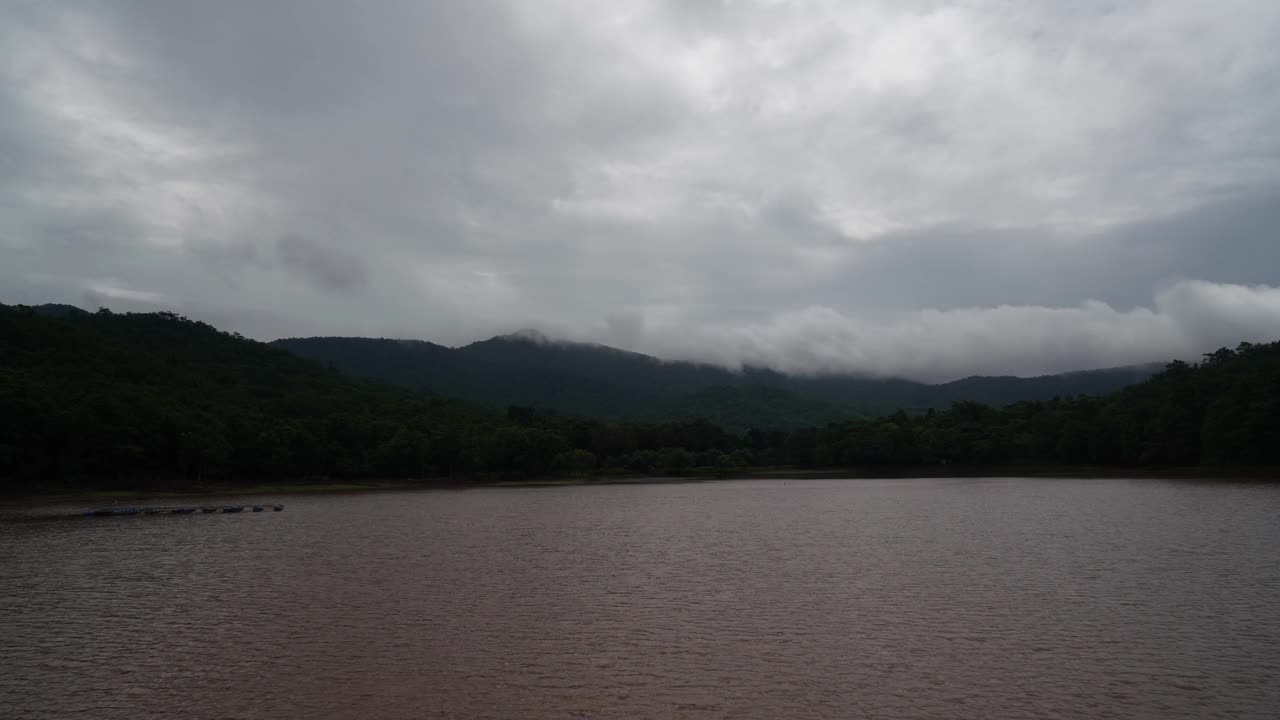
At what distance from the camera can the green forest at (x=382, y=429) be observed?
88.9 meters

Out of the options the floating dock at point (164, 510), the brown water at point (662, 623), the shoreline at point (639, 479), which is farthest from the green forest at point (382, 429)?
the brown water at point (662, 623)

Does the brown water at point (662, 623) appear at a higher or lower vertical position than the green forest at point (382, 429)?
lower

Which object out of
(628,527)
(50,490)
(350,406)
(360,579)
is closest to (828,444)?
(350,406)

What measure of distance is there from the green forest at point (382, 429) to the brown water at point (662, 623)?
4847 centimetres

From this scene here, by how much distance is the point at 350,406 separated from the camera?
140750mm

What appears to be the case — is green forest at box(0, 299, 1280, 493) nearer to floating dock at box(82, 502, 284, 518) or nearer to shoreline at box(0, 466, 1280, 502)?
shoreline at box(0, 466, 1280, 502)

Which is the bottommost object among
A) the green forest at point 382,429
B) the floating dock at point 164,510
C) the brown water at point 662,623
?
the brown water at point 662,623

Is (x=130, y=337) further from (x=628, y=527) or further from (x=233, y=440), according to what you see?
(x=628, y=527)

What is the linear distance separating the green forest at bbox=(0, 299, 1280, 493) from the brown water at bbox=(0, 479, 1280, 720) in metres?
48.5

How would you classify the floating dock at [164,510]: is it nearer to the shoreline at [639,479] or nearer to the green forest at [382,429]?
the shoreline at [639,479]

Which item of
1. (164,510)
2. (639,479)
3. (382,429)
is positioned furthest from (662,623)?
(639,479)

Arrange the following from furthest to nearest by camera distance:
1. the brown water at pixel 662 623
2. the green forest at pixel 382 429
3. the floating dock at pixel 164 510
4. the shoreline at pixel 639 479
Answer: the green forest at pixel 382 429 < the shoreline at pixel 639 479 < the floating dock at pixel 164 510 < the brown water at pixel 662 623

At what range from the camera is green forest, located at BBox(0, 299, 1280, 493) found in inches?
3501

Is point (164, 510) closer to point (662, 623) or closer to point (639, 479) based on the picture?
point (662, 623)
